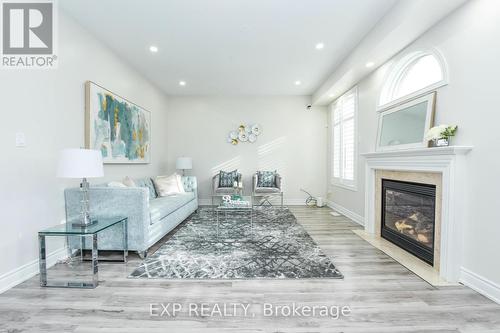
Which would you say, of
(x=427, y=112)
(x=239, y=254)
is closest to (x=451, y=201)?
(x=427, y=112)

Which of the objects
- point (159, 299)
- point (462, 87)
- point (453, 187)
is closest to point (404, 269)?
point (453, 187)

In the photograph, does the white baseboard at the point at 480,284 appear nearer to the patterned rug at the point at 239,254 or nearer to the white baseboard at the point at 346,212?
the patterned rug at the point at 239,254

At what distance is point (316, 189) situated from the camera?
20.3ft

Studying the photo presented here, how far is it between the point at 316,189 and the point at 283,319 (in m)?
4.77

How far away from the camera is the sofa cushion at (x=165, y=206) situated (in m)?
3.05

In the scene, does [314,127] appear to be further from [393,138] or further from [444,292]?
[444,292]

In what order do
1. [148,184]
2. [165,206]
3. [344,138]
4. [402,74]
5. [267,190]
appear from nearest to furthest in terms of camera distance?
[402,74] → [165,206] → [148,184] → [344,138] → [267,190]

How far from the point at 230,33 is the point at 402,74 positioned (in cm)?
240

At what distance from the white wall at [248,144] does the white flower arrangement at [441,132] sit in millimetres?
3805

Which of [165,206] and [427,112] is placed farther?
[165,206]

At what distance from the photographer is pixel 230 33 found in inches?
124

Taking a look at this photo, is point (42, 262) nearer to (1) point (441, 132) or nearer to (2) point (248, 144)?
(1) point (441, 132)

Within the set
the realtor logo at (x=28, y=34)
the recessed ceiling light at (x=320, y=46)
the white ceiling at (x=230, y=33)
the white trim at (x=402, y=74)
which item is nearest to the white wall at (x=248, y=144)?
the white ceiling at (x=230, y=33)

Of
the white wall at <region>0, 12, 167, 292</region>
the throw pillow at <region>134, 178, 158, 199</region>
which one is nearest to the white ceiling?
the white wall at <region>0, 12, 167, 292</region>
